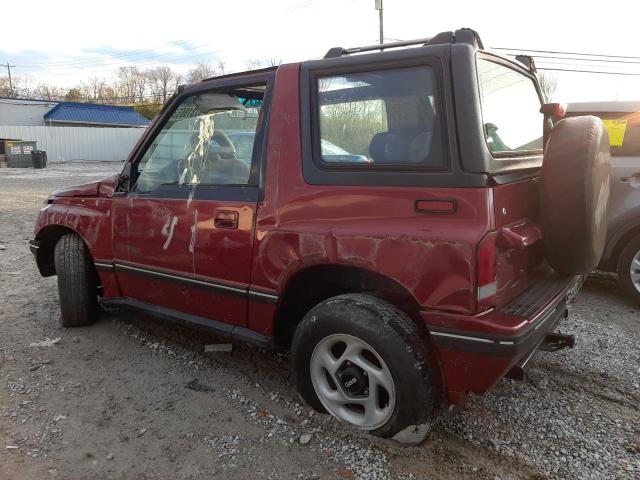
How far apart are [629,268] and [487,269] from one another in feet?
10.7

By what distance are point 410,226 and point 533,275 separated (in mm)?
889

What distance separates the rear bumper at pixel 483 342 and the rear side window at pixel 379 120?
0.71 m

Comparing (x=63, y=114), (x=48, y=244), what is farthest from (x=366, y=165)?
(x=63, y=114)

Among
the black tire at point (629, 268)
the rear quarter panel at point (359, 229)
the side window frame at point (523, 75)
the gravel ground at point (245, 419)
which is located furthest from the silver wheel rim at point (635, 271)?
the rear quarter panel at point (359, 229)

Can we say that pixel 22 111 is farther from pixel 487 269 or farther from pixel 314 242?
pixel 487 269

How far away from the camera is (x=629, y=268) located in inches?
181

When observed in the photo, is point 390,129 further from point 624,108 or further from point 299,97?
point 624,108

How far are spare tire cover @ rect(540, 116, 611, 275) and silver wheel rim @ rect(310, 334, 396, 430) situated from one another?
1.06 m

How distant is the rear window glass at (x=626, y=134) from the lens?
4.74 meters

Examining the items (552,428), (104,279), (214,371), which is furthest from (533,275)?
(104,279)

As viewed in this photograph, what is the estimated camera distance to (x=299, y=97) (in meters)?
2.69

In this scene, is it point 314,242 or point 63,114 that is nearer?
point 314,242

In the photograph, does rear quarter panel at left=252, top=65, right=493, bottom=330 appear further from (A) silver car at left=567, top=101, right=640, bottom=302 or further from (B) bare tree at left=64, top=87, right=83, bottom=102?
(B) bare tree at left=64, top=87, right=83, bottom=102

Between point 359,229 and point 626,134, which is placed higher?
point 626,134
